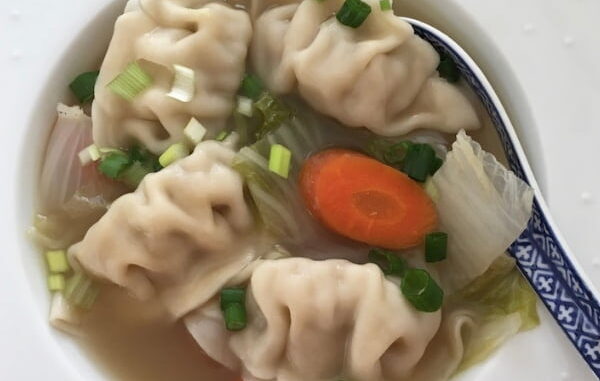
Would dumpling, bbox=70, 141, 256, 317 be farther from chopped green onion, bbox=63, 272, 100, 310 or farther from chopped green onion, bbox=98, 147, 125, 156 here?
chopped green onion, bbox=98, 147, 125, 156

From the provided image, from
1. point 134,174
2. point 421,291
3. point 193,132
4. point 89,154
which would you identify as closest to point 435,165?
point 421,291

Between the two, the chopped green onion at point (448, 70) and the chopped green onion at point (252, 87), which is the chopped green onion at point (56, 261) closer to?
the chopped green onion at point (252, 87)

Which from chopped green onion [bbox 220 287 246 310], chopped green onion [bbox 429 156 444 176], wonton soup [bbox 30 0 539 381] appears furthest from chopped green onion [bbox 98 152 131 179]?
chopped green onion [bbox 429 156 444 176]

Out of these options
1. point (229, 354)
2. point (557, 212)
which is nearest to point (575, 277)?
point (557, 212)

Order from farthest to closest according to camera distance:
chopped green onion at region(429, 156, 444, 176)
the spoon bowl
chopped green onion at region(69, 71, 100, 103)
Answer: chopped green onion at region(69, 71, 100, 103) < chopped green onion at region(429, 156, 444, 176) < the spoon bowl

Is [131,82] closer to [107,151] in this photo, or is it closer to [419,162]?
A: [107,151]

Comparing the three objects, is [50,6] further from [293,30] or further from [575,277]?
[575,277]
